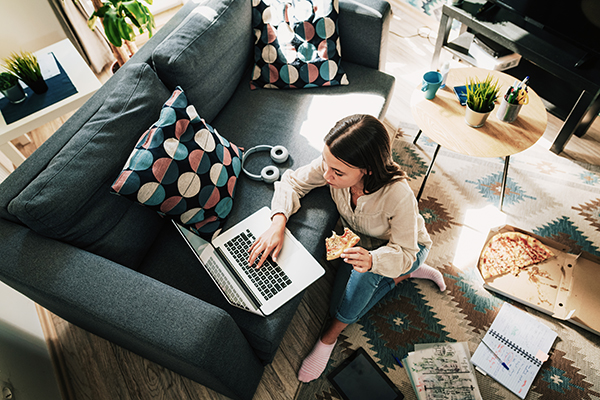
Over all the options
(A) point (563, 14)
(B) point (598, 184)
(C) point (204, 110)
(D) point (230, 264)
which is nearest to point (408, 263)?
(D) point (230, 264)

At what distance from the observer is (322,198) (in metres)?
1.50

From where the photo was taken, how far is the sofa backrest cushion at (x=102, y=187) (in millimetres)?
1126

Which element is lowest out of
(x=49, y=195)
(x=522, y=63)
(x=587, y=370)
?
(x=587, y=370)

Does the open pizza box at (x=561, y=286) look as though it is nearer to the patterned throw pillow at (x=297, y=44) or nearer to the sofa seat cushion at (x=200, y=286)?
the sofa seat cushion at (x=200, y=286)

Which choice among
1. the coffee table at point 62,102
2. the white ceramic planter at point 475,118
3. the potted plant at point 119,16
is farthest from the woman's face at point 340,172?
the coffee table at point 62,102

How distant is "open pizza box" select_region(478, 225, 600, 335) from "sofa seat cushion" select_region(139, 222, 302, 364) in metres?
1.03

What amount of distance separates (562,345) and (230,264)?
1450 mm

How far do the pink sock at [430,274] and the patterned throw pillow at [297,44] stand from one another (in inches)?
40.3

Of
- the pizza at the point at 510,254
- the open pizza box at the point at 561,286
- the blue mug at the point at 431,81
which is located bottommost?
the open pizza box at the point at 561,286

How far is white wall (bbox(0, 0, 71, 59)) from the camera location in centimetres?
230

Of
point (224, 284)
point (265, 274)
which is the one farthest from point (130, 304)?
point (265, 274)

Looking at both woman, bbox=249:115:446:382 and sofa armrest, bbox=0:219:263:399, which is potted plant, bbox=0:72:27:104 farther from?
woman, bbox=249:115:446:382

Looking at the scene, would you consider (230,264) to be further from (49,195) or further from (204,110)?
(204,110)

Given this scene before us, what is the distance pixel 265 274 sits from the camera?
1259 mm
